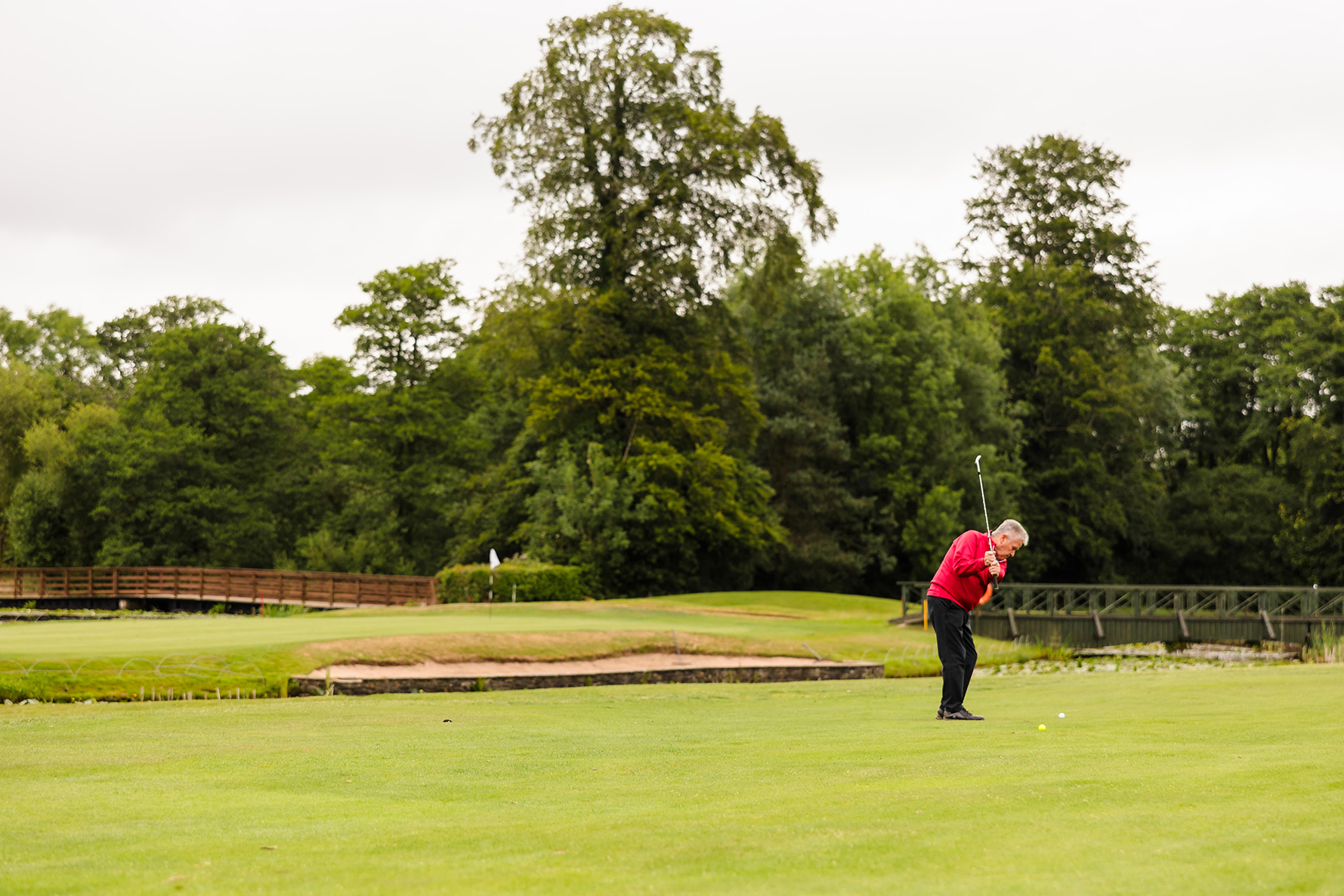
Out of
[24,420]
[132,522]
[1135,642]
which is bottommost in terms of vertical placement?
[1135,642]

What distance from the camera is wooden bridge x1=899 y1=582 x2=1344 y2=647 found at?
35.4 meters

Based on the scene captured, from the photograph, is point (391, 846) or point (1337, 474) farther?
point (1337, 474)

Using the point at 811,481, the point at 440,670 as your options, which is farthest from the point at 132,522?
the point at 440,670

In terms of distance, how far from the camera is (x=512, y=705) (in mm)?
16359

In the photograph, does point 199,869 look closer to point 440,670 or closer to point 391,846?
point 391,846

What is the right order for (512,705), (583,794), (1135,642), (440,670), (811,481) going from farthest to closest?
(811,481) → (1135,642) → (440,670) → (512,705) → (583,794)

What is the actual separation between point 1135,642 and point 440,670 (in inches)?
917

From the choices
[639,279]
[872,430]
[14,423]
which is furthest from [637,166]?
[14,423]

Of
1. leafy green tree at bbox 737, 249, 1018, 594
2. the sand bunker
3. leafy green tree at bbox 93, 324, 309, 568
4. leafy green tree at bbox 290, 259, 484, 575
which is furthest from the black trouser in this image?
leafy green tree at bbox 93, 324, 309, 568

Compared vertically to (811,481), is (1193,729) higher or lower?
lower

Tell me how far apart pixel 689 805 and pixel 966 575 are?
5576 millimetres

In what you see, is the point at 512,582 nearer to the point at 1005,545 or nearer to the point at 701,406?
the point at 701,406

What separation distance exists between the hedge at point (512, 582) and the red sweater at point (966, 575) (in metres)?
27.8

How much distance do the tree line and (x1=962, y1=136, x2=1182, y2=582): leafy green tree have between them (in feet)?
0.64
